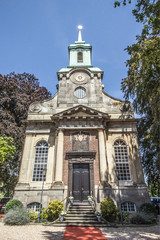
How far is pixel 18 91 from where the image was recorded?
2167 centimetres

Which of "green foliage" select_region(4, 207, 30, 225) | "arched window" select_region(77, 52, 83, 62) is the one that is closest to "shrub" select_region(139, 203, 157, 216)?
"green foliage" select_region(4, 207, 30, 225)

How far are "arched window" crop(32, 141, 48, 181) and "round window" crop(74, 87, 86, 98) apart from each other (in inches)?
250

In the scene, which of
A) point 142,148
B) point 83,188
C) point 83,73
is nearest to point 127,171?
point 83,188

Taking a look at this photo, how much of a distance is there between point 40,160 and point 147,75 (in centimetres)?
1165

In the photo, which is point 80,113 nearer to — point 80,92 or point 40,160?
point 80,92

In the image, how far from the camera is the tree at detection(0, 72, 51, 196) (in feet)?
60.2

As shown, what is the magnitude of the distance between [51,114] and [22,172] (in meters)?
6.36

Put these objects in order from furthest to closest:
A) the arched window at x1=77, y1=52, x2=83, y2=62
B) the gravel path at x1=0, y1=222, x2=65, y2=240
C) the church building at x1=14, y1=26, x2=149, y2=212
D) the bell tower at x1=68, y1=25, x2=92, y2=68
Result: the arched window at x1=77, y1=52, x2=83, y2=62, the bell tower at x1=68, y1=25, x2=92, y2=68, the church building at x1=14, y1=26, x2=149, y2=212, the gravel path at x1=0, y1=222, x2=65, y2=240

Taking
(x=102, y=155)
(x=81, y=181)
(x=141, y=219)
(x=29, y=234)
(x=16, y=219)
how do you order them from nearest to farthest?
(x=29, y=234) < (x=16, y=219) < (x=141, y=219) < (x=81, y=181) < (x=102, y=155)

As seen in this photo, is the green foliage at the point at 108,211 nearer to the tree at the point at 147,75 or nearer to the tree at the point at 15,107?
the tree at the point at 147,75

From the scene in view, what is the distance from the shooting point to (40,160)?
52.4ft

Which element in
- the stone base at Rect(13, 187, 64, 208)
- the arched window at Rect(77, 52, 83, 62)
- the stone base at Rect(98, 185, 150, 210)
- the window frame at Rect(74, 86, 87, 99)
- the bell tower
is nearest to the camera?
the stone base at Rect(13, 187, 64, 208)

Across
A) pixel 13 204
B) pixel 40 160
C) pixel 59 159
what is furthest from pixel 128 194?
pixel 13 204

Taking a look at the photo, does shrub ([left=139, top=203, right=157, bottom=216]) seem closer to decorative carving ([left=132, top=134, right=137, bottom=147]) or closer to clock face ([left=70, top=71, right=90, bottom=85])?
decorative carving ([left=132, top=134, right=137, bottom=147])
